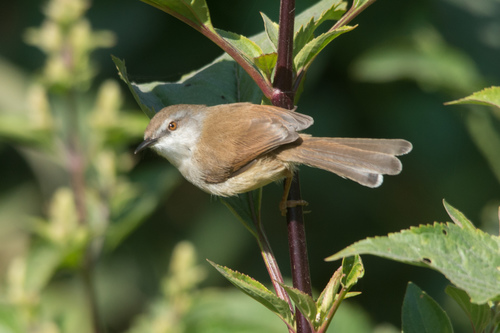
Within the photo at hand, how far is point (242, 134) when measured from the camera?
303cm

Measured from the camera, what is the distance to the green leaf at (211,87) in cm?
249

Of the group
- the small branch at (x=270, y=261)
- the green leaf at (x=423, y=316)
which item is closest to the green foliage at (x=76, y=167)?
the small branch at (x=270, y=261)

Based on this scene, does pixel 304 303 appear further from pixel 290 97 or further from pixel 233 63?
pixel 233 63

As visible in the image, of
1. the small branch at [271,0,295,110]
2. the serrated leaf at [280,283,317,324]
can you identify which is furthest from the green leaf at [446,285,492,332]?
the small branch at [271,0,295,110]

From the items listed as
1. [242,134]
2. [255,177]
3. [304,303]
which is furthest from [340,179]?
[304,303]

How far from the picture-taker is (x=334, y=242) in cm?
518

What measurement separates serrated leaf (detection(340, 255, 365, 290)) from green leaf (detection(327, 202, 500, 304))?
33 centimetres

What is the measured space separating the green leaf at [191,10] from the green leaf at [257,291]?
2.33ft

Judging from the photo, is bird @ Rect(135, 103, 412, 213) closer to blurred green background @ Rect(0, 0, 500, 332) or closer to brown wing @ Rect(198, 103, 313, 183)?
brown wing @ Rect(198, 103, 313, 183)

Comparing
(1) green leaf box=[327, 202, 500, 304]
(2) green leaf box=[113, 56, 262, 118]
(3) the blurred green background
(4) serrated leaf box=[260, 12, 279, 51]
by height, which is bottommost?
(3) the blurred green background

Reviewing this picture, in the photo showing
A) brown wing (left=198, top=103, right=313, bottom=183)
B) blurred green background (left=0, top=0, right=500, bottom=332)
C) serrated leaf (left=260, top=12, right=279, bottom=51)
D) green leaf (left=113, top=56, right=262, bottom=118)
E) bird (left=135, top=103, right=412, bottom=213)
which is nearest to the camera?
serrated leaf (left=260, top=12, right=279, bottom=51)

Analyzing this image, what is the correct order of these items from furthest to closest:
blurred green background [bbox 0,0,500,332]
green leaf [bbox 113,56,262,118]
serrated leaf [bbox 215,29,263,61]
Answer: blurred green background [bbox 0,0,500,332] → green leaf [bbox 113,56,262,118] → serrated leaf [bbox 215,29,263,61]

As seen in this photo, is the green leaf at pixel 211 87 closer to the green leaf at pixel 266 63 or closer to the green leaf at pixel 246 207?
the green leaf at pixel 246 207

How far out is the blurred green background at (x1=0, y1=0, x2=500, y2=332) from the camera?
4.94 m
